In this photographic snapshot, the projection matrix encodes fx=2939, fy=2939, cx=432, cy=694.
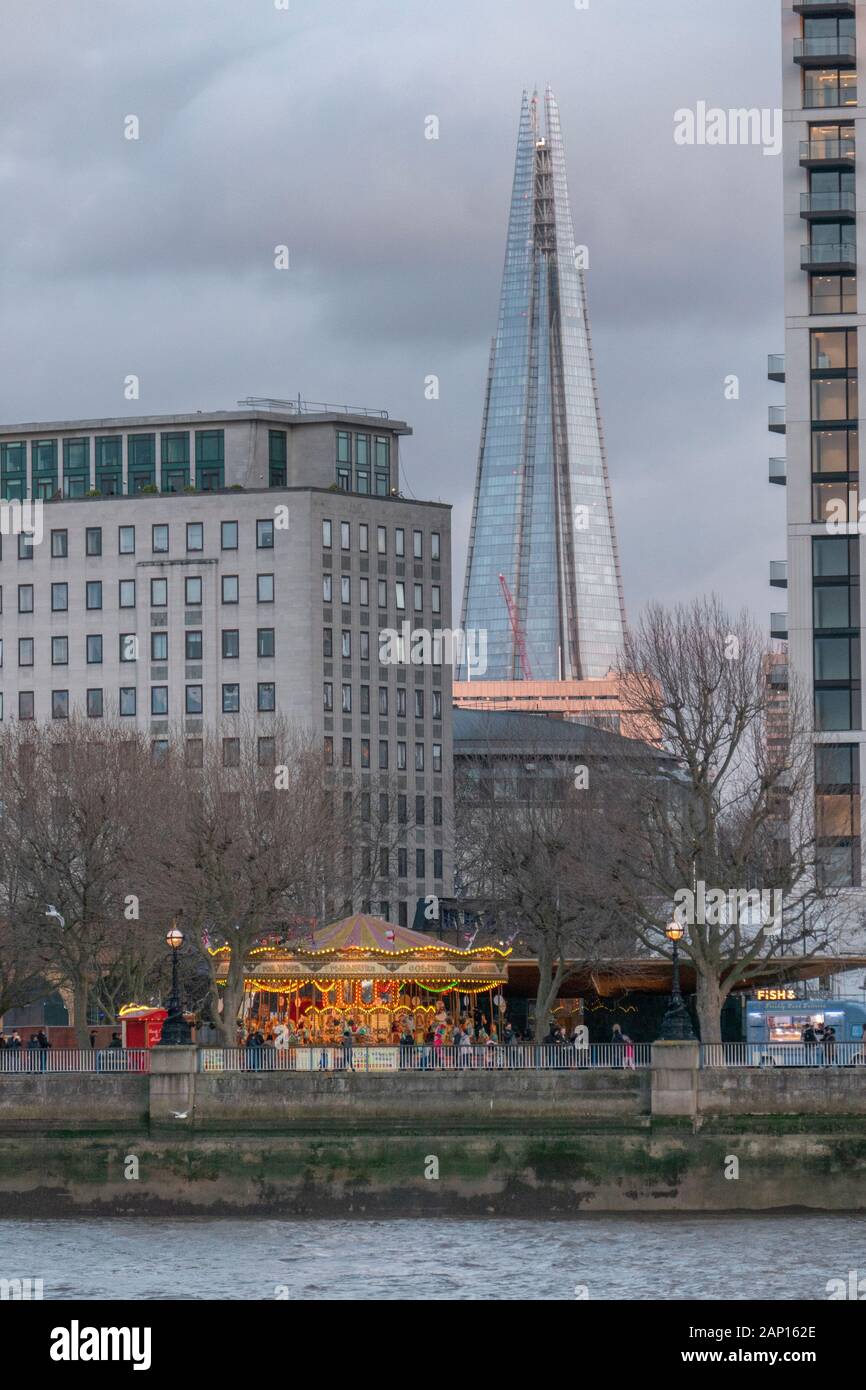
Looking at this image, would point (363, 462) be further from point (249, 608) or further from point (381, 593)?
point (249, 608)

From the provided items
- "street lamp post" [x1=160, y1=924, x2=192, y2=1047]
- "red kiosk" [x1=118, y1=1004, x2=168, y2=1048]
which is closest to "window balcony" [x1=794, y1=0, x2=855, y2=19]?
"red kiosk" [x1=118, y1=1004, x2=168, y2=1048]

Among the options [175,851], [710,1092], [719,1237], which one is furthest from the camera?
[175,851]

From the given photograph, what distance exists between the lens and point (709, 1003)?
3570 inches

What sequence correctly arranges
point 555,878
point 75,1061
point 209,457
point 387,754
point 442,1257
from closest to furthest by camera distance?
point 442,1257, point 75,1061, point 555,878, point 387,754, point 209,457

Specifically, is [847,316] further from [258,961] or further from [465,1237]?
[465,1237]

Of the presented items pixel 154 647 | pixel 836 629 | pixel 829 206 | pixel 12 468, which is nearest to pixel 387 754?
pixel 154 647

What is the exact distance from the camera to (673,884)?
9275cm

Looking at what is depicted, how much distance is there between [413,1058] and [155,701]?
333ft

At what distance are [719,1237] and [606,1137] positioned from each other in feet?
23.9

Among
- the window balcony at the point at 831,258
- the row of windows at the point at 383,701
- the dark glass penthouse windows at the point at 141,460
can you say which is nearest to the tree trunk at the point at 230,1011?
the window balcony at the point at 831,258

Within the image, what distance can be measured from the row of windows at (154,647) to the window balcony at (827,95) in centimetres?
6446

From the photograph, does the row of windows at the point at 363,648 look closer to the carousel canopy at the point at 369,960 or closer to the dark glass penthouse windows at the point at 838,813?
the dark glass penthouse windows at the point at 838,813

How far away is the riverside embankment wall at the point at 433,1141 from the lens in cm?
7762
